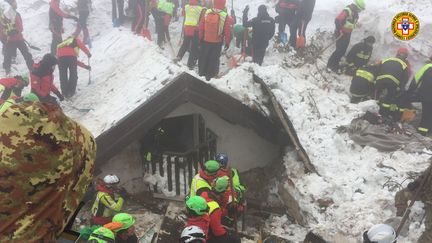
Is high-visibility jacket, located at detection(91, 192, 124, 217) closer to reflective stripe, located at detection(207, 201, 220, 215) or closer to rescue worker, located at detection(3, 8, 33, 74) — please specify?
reflective stripe, located at detection(207, 201, 220, 215)

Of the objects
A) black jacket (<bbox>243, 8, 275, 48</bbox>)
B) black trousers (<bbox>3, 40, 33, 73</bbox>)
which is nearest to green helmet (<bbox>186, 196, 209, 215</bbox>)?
black jacket (<bbox>243, 8, 275, 48</bbox>)

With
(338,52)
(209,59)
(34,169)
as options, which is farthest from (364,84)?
(34,169)

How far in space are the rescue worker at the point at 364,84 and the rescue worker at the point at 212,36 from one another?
10.7ft

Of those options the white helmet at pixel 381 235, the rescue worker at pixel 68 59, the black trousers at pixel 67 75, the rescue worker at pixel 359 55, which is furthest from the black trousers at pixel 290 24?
the white helmet at pixel 381 235

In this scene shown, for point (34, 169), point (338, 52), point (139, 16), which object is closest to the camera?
point (34, 169)

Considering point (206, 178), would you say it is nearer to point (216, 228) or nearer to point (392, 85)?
point (216, 228)

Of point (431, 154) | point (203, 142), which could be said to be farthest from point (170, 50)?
point (431, 154)

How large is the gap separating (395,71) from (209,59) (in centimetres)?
426

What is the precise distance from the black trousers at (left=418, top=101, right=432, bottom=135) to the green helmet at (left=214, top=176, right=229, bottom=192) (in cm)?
507

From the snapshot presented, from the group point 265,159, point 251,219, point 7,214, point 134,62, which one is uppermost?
point 7,214

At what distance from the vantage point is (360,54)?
1099 cm

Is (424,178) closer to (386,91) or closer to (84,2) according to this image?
(386,91)

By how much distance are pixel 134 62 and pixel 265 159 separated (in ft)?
14.5

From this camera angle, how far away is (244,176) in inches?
349
